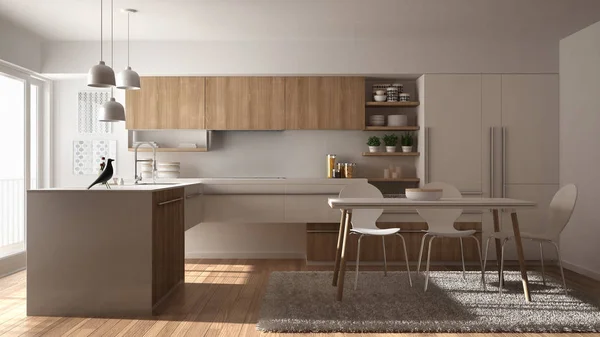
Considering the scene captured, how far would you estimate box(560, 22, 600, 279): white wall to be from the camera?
5.27m

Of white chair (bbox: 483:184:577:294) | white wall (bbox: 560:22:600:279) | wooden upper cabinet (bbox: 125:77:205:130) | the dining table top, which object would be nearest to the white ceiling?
white wall (bbox: 560:22:600:279)

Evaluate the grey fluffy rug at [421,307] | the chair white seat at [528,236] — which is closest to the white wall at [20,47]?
the grey fluffy rug at [421,307]

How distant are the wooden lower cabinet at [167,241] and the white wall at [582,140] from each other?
3832 millimetres

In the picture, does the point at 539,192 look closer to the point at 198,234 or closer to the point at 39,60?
the point at 198,234

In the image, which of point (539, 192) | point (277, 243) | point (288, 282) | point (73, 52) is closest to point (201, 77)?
point (73, 52)

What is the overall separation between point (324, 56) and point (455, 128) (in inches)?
65.9

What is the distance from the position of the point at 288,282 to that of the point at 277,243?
1769 millimetres

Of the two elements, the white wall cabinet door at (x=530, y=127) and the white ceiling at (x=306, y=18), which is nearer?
the white ceiling at (x=306, y=18)

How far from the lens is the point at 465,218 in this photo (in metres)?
6.13

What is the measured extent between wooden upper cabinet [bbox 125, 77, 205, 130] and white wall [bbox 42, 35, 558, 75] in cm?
13

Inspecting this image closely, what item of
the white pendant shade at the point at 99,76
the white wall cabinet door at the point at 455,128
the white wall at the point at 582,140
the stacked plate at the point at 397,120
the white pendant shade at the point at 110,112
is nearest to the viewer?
the white pendant shade at the point at 99,76

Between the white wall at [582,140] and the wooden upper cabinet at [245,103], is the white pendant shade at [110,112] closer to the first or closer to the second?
the wooden upper cabinet at [245,103]

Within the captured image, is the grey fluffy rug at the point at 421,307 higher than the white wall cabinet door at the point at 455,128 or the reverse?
the reverse

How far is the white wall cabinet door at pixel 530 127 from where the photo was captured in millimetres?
6215
